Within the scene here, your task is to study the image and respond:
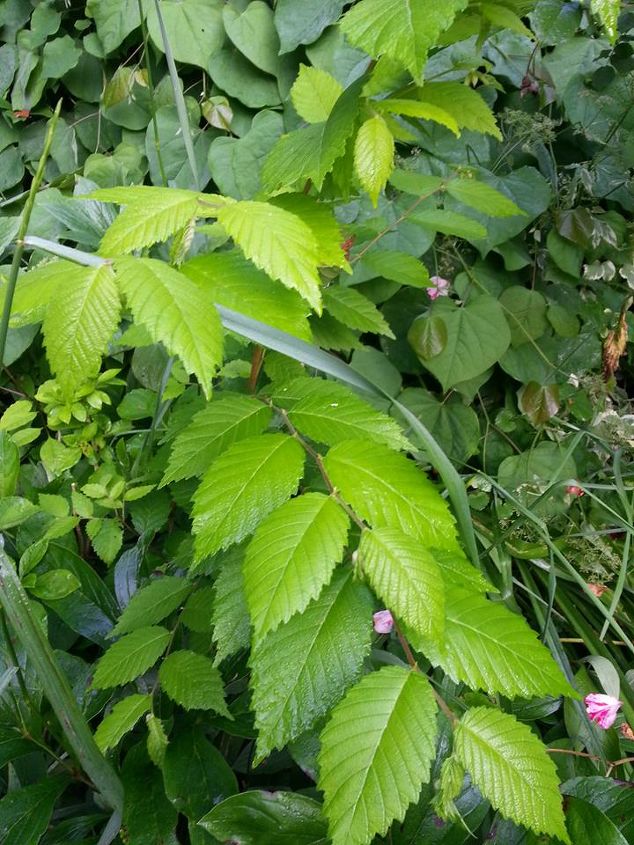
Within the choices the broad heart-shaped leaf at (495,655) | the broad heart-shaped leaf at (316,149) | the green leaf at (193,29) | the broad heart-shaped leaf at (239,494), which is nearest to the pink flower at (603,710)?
the broad heart-shaped leaf at (495,655)

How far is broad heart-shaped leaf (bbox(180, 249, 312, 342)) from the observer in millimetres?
399

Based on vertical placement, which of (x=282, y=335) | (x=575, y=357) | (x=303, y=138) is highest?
(x=303, y=138)

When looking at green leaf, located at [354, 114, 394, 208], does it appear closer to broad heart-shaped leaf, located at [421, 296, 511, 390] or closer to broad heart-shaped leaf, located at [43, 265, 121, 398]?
broad heart-shaped leaf, located at [43, 265, 121, 398]

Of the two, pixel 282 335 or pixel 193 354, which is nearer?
pixel 193 354

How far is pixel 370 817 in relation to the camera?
1.05 feet

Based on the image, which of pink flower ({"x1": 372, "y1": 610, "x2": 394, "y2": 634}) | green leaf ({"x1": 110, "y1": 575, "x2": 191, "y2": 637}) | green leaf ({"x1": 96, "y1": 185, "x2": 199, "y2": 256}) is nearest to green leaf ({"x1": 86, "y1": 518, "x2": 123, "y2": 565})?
green leaf ({"x1": 110, "y1": 575, "x2": 191, "y2": 637})

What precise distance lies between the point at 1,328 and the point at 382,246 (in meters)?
0.96

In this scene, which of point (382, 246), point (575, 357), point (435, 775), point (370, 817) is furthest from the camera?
point (575, 357)

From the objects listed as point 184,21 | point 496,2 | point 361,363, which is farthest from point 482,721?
point 184,21

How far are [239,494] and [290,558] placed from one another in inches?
2.5

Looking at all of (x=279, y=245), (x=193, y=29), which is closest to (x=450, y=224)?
(x=279, y=245)

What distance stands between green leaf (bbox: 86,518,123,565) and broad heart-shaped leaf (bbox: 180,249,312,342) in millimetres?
614

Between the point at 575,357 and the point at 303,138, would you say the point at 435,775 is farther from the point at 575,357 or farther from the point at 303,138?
the point at 575,357

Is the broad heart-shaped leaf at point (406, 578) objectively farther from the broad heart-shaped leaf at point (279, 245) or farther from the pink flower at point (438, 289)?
the pink flower at point (438, 289)
